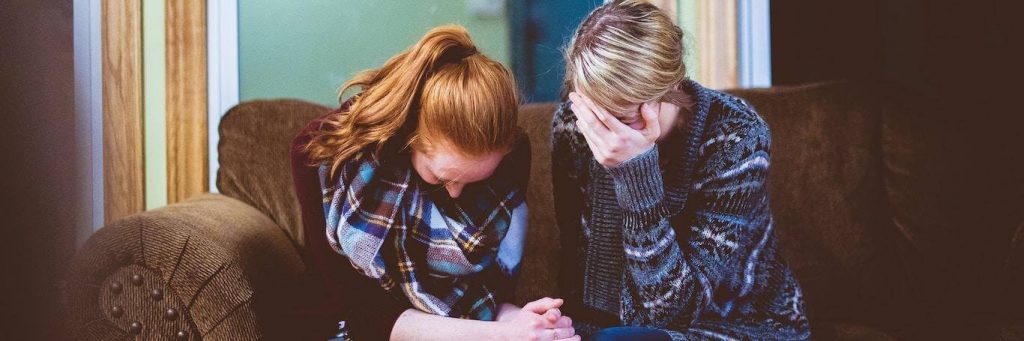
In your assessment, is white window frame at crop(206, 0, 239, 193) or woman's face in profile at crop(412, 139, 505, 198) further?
white window frame at crop(206, 0, 239, 193)

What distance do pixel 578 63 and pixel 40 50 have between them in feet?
3.01

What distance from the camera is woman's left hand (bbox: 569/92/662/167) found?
110cm

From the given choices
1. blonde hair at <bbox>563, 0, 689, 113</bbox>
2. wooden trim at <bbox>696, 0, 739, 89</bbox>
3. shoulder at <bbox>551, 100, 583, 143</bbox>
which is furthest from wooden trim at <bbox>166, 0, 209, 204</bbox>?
wooden trim at <bbox>696, 0, 739, 89</bbox>

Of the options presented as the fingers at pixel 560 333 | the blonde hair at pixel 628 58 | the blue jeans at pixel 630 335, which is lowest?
the fingers at pixel 560 333

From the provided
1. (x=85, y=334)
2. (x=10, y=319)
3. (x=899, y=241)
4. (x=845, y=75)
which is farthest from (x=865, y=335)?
(x=10, y=319)

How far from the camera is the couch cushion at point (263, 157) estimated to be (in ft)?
5.54

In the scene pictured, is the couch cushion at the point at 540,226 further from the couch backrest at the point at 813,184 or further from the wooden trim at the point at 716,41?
the wooden trim at the point at 716,41

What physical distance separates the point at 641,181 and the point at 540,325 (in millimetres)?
260

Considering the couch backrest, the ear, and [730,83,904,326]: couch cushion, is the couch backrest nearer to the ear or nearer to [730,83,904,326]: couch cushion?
[730,83,904,326]: couch cushion

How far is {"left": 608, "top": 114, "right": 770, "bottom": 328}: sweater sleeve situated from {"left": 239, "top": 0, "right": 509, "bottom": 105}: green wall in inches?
42.1

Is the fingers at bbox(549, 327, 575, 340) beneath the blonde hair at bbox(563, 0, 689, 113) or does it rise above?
beneath

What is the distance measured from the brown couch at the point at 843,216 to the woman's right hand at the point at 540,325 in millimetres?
440

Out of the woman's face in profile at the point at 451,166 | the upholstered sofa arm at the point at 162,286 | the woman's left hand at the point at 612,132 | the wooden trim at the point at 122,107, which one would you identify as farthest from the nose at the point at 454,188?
the wooden trim at the point at 122,107

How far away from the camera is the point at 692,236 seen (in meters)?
1.20
